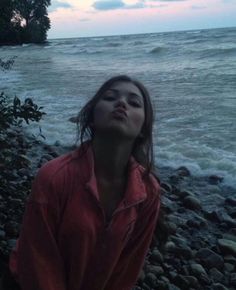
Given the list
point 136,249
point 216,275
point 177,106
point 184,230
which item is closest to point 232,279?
point 216,275

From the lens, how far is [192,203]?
6031 millimetres

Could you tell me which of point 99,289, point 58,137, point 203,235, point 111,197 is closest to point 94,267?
point 99,289

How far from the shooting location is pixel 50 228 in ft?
7.43

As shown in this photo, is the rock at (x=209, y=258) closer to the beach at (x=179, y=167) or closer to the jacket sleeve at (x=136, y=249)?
the beach at (x=179, y=167)

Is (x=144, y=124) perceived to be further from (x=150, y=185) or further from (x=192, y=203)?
(x=192, y=203)

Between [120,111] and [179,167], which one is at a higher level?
[120,111]

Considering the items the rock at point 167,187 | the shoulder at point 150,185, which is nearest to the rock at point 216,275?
the rock at point 167,187

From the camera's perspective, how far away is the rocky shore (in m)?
4.08

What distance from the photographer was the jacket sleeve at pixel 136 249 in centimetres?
248

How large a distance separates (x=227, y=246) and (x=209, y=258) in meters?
0.31

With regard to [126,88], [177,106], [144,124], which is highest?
[126,88]

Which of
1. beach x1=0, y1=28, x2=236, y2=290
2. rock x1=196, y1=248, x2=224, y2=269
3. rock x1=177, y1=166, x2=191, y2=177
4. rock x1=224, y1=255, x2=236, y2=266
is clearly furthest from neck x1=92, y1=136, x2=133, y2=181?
rock x1=177, y1=166, x2=191, y2=177

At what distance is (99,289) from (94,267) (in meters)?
0.17

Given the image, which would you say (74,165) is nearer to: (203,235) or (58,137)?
(203,235)
